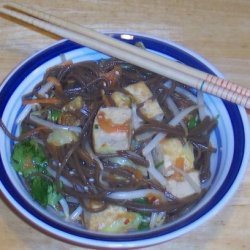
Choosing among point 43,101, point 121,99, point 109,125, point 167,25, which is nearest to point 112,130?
point 109,125

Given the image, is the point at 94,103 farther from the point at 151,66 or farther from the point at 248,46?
the point at 248,46

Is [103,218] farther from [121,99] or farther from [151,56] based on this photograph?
[151,56]

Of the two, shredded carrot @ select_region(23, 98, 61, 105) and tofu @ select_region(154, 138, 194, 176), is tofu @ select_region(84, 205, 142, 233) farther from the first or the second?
shredded carrot @ select_region(23, 98, 61, 105)

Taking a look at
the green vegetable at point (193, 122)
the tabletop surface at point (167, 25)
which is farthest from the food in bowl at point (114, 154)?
the tabletop surface at point (167, 25)

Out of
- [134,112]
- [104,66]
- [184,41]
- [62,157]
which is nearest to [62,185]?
[62,157]

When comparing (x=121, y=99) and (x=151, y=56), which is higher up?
(x=151, y=56)
